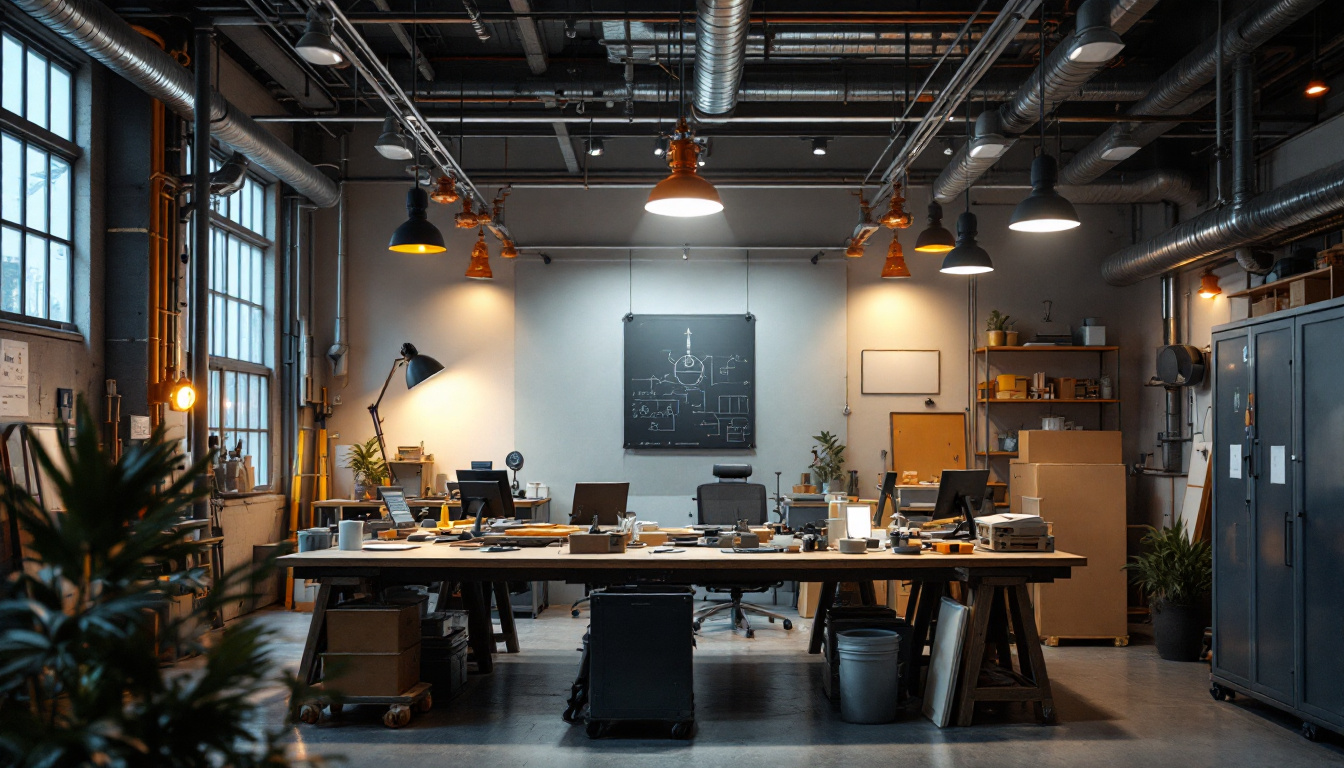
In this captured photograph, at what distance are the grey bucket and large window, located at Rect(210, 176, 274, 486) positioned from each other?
17.0 feet

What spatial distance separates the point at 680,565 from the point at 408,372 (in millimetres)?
4613

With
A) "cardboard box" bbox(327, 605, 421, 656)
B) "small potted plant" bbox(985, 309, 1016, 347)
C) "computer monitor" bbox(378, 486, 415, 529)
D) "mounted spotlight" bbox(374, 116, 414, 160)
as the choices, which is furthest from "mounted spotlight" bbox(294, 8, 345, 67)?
"small potted plant" bbox(985, 309, 1016, 347)

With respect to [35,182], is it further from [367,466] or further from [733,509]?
[733,509]

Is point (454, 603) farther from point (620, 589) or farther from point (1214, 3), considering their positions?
point (1214, 3)

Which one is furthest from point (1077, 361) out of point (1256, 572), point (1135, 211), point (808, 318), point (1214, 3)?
point (1256, 572)

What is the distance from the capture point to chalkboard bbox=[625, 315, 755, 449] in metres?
9.40

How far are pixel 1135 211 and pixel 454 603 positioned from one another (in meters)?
7.15

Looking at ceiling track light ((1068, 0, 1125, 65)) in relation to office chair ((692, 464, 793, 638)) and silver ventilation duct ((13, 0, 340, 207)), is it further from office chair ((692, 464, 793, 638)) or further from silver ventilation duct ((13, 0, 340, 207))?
silver ventilation duct ((13, 0, 340, 207))

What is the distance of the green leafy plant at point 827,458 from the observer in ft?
30.3

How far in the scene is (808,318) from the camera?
9.47 meters

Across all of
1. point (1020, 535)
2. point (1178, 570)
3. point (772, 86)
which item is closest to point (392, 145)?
point (772, 86)

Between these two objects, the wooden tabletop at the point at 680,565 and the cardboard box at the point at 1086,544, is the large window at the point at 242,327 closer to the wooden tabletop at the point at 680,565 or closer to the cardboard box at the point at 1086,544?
the wooden tabletop at the point at 680,565

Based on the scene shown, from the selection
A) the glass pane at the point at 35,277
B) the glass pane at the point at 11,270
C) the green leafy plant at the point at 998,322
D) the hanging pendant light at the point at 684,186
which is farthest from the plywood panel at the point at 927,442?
the glass pane at the point at 11,270

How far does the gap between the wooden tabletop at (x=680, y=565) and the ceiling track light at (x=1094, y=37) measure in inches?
97.2
